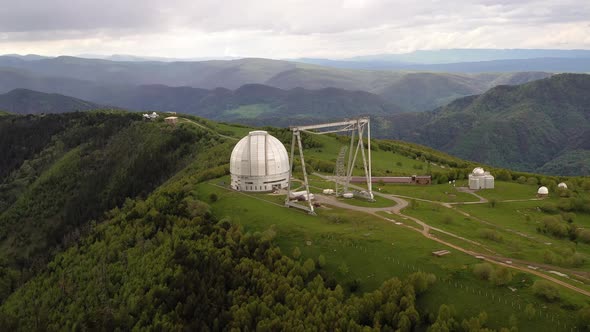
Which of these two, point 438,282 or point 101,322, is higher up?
point 438,282

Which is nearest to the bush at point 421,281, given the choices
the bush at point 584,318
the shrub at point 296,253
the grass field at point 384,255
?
the grass field at point 384,255

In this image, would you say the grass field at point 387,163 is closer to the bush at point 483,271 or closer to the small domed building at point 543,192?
the small domed building at point 543,192

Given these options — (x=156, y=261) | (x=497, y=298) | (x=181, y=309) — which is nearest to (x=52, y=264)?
(x=156, y=261)

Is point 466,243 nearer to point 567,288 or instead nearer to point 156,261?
point 567,288

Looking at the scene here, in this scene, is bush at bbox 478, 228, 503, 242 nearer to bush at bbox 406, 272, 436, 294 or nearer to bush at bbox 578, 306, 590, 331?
bush at bbox 406, 272, 436, 294

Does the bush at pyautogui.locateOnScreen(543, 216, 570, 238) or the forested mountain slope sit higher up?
the bush at pyautogui.locateOnScreen(543, 216, 570, 238)

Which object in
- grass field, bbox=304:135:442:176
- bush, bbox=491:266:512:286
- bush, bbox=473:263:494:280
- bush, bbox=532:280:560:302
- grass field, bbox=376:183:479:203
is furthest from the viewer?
grass field, bbox=304:135:442:176

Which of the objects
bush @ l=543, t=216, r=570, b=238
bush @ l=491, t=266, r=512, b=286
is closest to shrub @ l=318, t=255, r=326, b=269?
bush @ l=491, t=266, r=512, b=286

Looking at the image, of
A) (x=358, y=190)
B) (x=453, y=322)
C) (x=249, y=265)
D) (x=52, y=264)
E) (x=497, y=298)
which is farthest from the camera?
(x=358, y=190)
